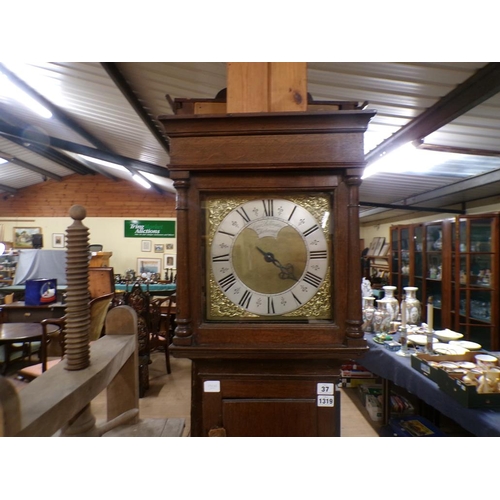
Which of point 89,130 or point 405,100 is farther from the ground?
point 89,130

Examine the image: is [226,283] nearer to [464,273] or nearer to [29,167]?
[464,273]

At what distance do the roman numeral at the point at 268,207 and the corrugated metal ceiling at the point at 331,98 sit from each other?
390 mm

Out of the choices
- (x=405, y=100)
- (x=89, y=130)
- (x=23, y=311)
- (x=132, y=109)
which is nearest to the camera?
(x=405, y=100)

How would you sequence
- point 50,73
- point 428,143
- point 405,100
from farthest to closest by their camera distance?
point 50,73 → point 428,143 → point 405,100

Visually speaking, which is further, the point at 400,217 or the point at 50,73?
the point at 400,217

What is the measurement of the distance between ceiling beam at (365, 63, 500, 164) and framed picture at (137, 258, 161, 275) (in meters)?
5.69

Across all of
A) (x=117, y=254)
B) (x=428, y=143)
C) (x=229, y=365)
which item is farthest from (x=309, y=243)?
(x=117, y=254)

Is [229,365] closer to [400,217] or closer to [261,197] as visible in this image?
[261,197]

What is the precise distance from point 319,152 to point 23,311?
410cm

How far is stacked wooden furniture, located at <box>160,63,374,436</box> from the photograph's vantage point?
0.69 metres

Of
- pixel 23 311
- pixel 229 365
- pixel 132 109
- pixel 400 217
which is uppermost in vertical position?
pixel 132 109

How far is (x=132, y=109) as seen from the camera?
248 cm

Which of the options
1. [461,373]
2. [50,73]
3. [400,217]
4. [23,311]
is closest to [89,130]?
[50,73]

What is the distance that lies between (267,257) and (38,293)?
377 cm
